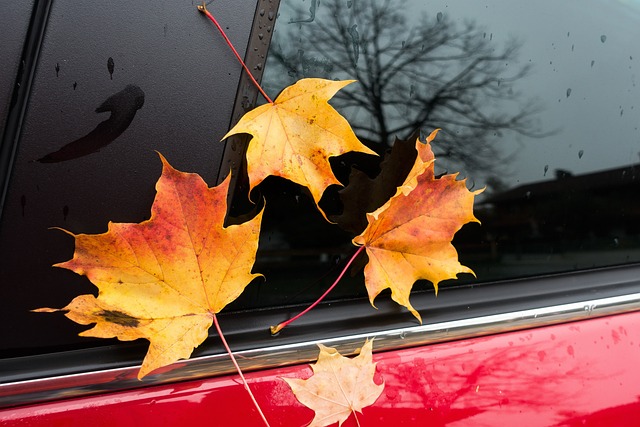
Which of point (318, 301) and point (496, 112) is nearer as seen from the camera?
point (318, 301)

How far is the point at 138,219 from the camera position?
90 centimetres

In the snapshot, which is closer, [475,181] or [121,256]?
[121,256]

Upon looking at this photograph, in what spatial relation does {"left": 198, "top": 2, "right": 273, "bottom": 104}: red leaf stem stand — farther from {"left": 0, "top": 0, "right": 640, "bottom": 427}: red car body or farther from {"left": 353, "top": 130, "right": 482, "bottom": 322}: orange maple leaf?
{"left": 353, "top": 130, "right": 482, "bottom": 322}: orange maple leaf

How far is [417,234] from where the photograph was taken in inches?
40.6

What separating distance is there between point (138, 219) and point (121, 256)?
74 mm

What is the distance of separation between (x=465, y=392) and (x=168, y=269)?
53cm

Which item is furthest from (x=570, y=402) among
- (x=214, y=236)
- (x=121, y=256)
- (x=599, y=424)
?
(x=121, y=256)

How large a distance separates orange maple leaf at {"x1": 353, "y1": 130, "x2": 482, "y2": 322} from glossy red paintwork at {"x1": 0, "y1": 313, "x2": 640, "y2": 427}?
117 mm

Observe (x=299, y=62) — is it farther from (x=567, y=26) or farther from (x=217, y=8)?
(x=567, y=26)

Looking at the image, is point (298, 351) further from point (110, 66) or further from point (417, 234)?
point (110, 66)

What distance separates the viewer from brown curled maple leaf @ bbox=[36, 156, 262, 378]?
83 centimetres

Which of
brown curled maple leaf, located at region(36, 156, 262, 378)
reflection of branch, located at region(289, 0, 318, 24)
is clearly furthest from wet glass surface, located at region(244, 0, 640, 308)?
brown curled maple leaf, located at region(36, 156, 262, 378)

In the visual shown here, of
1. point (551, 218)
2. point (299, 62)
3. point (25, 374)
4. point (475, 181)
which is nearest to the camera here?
point (25, 374)

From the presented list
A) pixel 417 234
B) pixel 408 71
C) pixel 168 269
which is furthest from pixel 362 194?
pixel 168 269
